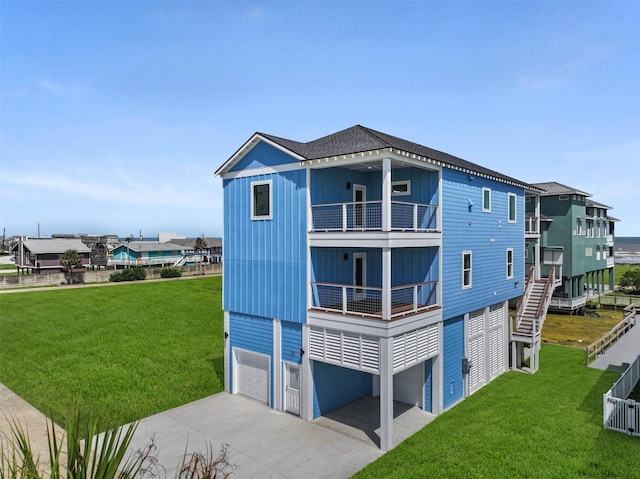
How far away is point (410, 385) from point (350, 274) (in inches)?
182

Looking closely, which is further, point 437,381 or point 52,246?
point 52,246

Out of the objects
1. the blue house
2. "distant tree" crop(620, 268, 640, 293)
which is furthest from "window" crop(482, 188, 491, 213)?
"distant tree" crop(620, 268, 640, 293)

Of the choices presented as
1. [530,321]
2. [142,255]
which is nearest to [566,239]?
[530,321]

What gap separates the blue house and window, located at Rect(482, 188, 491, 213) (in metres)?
0.10

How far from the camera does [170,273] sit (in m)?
54.7

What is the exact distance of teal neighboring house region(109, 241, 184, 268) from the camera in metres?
66.8

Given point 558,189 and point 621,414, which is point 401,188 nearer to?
point 621,414

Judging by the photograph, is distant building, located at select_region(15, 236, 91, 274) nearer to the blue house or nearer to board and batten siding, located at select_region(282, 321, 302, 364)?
the blue house

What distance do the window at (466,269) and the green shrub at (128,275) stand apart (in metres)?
44.7

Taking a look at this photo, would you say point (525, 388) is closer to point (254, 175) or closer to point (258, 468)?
point (258, 468)

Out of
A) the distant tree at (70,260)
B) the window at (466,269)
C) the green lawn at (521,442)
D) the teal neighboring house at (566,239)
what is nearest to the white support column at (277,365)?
the green lawn at (521,442)

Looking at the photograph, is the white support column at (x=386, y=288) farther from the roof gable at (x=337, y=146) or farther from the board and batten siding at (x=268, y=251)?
the roof gable at (x=337, y=146)

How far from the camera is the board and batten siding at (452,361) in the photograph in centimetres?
1514

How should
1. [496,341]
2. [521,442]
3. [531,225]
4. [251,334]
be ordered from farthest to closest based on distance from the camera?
[531,225] < [496,341] < [251,334] < [521,442]
